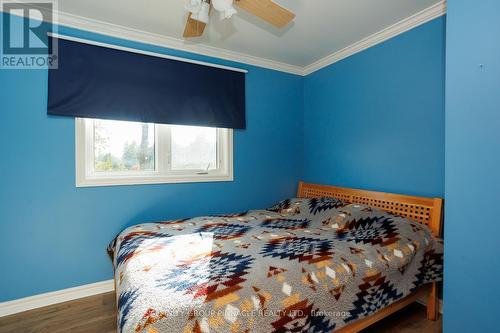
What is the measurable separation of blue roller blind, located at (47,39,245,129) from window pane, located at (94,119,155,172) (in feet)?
0.58

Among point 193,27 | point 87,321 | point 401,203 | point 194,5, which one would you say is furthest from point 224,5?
point 87,321

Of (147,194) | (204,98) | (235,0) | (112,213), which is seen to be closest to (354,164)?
(204,98)

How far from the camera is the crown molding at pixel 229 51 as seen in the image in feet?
6.97

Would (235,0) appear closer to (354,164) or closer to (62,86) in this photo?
(62,86)

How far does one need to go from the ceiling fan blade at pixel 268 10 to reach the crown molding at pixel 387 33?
130cm

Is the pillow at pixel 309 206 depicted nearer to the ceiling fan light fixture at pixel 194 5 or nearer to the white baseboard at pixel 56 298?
the white baseboard at pixel 56 298

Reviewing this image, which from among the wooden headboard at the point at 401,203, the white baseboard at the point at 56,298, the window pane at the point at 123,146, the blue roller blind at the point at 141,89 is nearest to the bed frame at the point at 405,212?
the wooden headboard at the point at 401,203

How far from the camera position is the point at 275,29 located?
236 cm

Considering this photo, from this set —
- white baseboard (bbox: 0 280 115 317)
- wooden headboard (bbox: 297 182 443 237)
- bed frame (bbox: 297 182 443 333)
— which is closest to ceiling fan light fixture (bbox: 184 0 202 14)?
bed frame (bbox: 297 182 443 333)

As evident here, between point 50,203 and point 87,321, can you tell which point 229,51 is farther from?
point 87,321

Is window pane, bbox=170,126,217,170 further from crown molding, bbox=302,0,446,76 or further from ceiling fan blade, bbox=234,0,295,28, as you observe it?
crown molding, bbox=302,0,446,76

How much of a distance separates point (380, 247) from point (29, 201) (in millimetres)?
2805

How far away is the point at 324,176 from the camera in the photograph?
3.12 m

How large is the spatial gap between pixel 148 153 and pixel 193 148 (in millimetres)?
492
